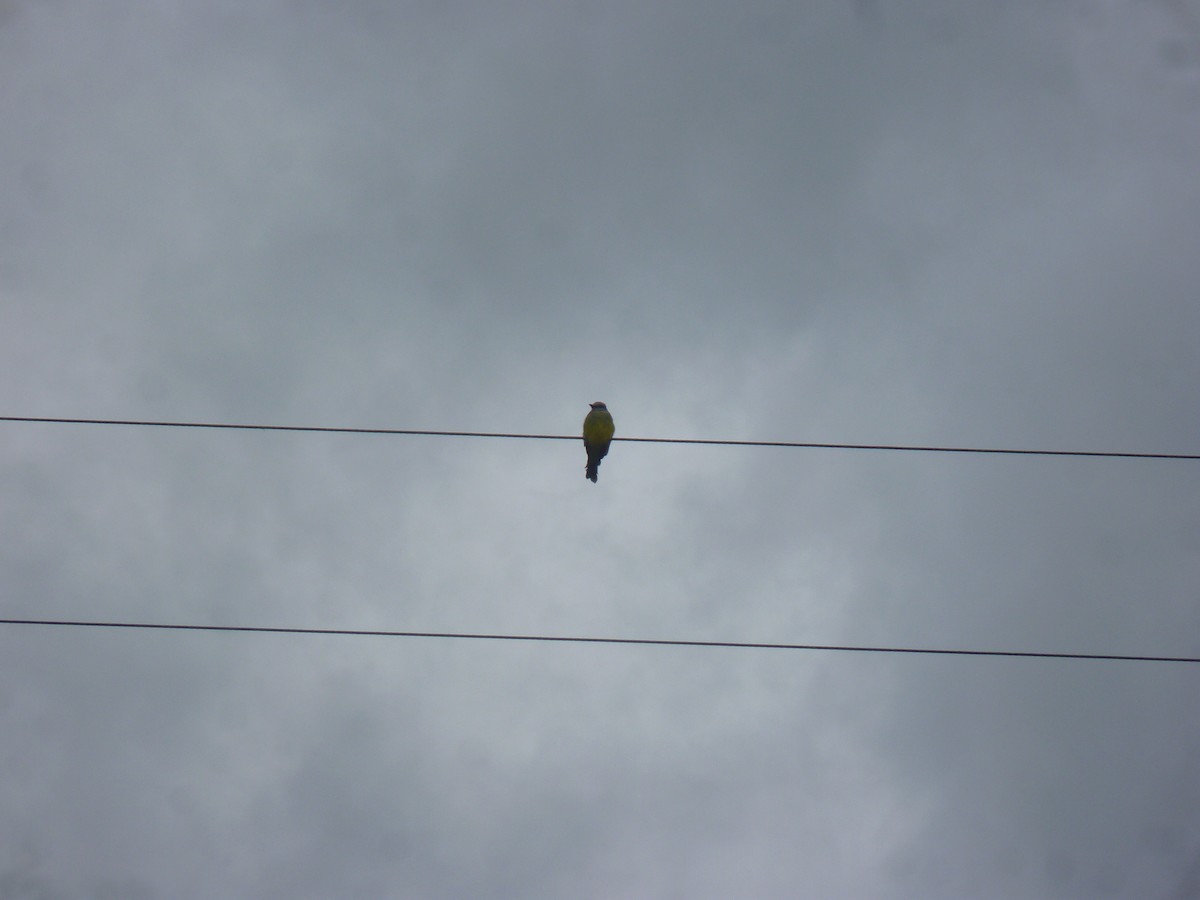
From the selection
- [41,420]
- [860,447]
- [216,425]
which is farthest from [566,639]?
[41,420]

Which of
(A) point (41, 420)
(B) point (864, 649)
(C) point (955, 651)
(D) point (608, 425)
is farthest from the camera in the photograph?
(D) point (608, 425)

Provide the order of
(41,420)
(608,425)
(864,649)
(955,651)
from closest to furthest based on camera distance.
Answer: (955,651)
(864,649)
(41,420)
(608,425)

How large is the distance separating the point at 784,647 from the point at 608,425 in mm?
8214

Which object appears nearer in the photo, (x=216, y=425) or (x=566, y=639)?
(x=566, y=639)

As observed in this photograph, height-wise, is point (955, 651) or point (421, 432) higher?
point (421, 432)

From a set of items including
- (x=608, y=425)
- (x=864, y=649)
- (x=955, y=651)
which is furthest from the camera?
(x=608, y=425)

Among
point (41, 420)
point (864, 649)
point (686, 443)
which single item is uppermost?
point (686, 443)

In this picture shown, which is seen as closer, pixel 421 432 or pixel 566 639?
pixel 566 639

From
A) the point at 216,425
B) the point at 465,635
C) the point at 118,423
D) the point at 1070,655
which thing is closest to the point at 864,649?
the point at 1070,655

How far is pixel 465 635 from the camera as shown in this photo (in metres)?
8.73

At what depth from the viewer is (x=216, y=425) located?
30.7 ft

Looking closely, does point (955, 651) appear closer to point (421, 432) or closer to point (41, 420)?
point (421, 432)

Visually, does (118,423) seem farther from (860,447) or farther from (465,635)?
(860,447)

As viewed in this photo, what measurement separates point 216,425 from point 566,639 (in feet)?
12.5
